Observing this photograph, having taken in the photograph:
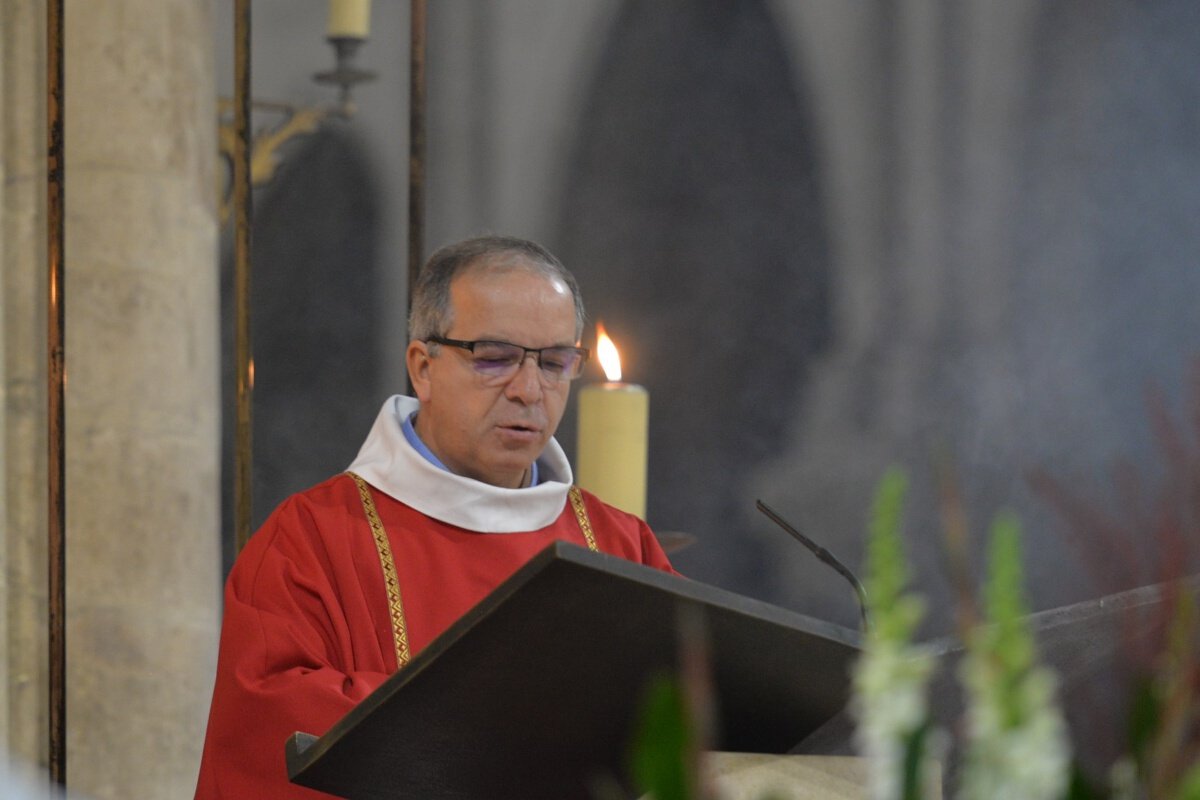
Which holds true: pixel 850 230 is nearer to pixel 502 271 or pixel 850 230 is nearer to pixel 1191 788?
pixel 502 271

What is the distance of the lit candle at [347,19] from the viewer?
3.69 meters

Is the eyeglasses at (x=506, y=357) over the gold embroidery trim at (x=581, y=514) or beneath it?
over

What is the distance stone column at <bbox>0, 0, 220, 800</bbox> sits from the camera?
304 centimetres

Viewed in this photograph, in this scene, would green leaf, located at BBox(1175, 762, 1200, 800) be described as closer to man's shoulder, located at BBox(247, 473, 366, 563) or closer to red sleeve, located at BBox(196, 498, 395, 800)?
red sleeve, located at BBox(196, 498, 395, 800)

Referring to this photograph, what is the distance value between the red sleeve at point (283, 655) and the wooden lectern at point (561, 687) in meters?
0.59

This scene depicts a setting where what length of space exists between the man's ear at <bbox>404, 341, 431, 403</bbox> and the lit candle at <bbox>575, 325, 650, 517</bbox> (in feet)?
0.89

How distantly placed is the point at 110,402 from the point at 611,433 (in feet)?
3.50

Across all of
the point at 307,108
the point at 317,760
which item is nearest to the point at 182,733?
the point at 307,108

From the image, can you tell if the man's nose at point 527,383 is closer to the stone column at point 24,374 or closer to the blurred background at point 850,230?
the stone column at point 24,374

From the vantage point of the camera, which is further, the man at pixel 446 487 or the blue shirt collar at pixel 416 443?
the blue shirt collar at pixel 416 443

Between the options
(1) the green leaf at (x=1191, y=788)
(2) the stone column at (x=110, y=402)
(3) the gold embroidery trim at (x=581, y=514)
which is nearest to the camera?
(1) the green leaf at (x=1191, y=788)

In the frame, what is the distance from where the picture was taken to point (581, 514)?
2869 mm

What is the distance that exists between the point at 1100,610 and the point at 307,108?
3012mm

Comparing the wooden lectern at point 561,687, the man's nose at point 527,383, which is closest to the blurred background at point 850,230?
the man's nose at point 527,383
